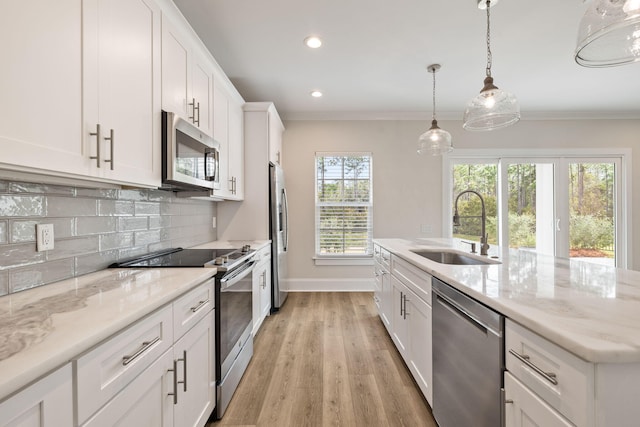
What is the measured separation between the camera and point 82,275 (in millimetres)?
1465

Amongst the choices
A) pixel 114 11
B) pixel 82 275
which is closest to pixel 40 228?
pixel 82 275

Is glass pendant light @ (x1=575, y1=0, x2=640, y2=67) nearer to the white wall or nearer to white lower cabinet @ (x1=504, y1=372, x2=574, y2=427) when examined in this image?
white lower cabinet @ (x1=504, y1=372, x2=574, y2=427)

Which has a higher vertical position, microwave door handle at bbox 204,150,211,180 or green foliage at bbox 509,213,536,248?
microwave door handle at bbox 204,150,211,180

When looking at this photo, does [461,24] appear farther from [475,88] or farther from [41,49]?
[41,49]

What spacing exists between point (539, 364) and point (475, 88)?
142 inches

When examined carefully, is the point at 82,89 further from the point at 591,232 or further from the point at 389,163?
the point at 591,232

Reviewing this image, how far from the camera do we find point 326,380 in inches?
81.6

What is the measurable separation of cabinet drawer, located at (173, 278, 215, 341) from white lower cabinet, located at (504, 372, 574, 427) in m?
1.27

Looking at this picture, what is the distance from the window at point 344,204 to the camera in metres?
4.49

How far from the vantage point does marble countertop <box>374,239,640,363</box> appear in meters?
0.69

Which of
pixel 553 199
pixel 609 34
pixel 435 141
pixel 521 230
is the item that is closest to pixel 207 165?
pixel 435 141

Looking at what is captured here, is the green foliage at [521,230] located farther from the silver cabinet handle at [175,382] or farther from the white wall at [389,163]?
the silver cabinet handle at [175,382]

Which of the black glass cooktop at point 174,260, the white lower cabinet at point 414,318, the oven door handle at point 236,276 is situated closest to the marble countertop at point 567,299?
the white lower cabinet at point 414,318

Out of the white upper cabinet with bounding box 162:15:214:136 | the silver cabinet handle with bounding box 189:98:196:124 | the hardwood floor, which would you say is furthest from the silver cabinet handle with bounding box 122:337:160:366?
the silver cabinet handle with bounding box 189:98:196:124
